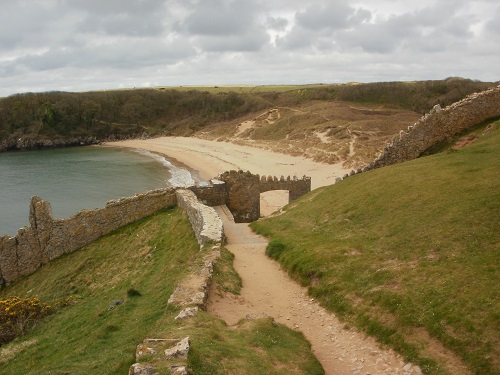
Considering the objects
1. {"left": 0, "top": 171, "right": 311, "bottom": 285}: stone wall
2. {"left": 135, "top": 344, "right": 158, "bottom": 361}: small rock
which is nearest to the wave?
{"left": 0, "top": 171, "right": 311, "bottom": 285}: stone wall

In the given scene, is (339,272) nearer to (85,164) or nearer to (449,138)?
(449,138)

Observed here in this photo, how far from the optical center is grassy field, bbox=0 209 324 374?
1001 cm

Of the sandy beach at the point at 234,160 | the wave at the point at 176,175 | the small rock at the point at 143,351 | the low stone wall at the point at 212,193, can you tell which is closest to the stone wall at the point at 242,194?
the low stone wall at the point at 212,193

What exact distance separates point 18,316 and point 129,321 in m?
8.19

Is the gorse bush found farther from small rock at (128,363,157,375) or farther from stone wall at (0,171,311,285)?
small rock at (128,363,157,375)

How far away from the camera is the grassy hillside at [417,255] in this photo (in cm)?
978

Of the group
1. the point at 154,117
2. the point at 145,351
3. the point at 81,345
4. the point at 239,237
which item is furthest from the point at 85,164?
the point at 145,351

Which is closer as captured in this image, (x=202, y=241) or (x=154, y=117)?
(x=202, y=241)

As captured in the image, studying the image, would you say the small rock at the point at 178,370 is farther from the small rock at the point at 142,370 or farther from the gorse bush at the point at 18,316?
the gorse bush at the point at 18,316

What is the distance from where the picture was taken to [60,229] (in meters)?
27.4

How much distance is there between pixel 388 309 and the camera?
37.6 feet

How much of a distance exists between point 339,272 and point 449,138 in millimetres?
18402

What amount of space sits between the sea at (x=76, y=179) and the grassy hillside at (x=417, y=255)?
25.4 metres

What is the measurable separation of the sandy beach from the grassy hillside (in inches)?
1106
